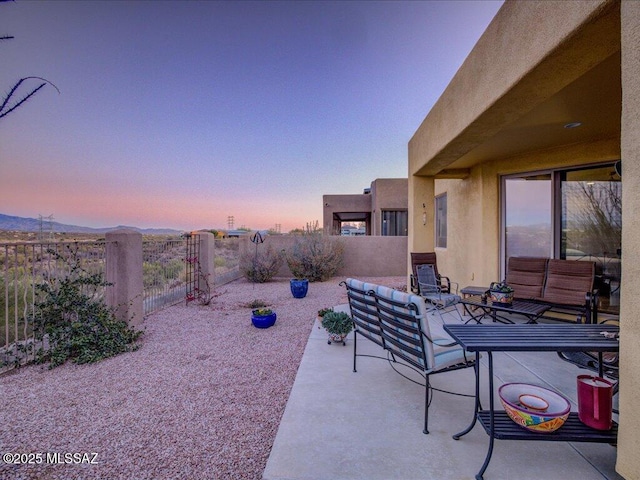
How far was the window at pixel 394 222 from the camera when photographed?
15211 mm

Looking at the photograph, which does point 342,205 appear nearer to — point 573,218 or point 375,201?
point 375,201

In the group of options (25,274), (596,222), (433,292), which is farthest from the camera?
(433,292)

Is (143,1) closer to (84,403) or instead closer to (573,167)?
(84,403)

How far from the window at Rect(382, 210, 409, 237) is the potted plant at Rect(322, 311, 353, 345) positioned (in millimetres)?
11754

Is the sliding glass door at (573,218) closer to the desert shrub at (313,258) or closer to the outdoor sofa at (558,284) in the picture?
the outdoor sofa at (558,284)

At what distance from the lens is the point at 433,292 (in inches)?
229

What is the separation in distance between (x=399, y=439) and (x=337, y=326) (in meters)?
1.84

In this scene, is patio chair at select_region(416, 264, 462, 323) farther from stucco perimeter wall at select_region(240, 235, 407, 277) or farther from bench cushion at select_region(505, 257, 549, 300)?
stucco perimeter wall at select_region(240, 235, 407, 277)

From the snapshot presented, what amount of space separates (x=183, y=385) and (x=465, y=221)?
613cm

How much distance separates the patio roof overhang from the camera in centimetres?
195

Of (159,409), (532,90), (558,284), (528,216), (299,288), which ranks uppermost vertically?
(532,90)

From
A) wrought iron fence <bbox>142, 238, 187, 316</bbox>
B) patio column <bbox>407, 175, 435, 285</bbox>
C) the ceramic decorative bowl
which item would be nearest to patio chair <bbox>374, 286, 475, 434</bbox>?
the ceramic decorative bowl

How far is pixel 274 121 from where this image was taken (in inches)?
395

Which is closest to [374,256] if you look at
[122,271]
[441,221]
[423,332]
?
[441,221]
